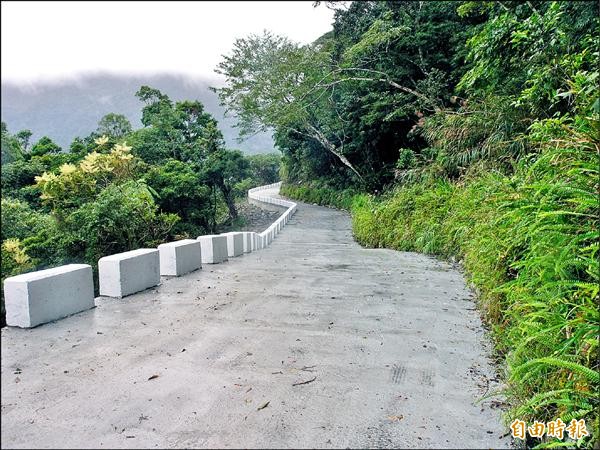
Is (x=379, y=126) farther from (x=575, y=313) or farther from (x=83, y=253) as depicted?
(x=575, y=313)

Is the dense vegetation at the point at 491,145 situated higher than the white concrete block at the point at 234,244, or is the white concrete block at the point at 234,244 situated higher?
the dense vegetation at the point at 491,145

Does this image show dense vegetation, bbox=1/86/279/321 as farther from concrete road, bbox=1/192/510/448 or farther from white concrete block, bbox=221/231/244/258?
white concrete block, bbox=221/231/244/258

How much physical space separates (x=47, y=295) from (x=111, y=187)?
17.9ft

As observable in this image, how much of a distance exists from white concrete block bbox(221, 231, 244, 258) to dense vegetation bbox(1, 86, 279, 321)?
1.84 metres

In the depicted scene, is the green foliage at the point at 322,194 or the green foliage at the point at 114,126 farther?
the green foliage at the point at 322,194

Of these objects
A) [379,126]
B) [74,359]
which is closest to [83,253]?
[74,359]

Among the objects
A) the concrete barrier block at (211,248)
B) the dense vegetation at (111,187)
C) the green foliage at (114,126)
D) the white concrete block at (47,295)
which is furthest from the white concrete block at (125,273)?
the green foliage at (114,126)

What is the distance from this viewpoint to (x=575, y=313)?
2684mm

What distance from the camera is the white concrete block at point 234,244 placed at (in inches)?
366

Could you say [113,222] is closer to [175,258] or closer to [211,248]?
[211,248]

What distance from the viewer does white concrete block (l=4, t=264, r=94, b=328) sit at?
3672 mm

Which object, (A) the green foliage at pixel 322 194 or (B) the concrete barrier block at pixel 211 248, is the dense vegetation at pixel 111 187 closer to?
(B) the concrete barrier block at pixel 211 248

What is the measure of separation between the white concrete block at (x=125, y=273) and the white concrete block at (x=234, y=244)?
3.66m

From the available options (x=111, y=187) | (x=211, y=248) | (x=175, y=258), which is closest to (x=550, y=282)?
(x=175, y=258)
